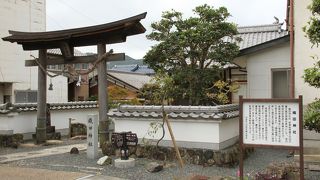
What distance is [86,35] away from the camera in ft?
47.8

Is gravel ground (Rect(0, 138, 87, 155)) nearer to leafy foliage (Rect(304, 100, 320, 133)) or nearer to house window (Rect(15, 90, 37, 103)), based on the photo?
leafy foliage (Rect(304, 100, 320, 133))

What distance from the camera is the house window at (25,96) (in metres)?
29.5

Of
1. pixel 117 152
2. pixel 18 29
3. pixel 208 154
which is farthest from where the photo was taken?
pixel 18 29

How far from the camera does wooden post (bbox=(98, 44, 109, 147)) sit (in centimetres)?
1385

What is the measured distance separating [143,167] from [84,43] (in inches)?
257

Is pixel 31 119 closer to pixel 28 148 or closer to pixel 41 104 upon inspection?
pixel 41 104

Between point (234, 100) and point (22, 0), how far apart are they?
20.8 m

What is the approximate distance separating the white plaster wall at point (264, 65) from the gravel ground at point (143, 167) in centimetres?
341

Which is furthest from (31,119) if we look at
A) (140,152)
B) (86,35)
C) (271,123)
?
(271,123)

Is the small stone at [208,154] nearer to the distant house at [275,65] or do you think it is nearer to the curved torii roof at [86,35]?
the distant house at [275,65]

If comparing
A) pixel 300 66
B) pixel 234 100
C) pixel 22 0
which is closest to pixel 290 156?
pixel 300 66

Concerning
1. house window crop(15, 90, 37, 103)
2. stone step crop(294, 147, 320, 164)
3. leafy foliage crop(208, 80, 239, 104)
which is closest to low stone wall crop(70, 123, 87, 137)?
leafy foliage crop(208, 80, 239, 104)

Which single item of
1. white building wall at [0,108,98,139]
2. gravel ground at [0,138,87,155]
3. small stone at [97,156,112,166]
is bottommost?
gravel ground at [0,138,87,155]

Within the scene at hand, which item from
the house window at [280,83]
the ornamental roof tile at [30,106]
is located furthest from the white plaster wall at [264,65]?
the ornamental roof tile at [30,106]
